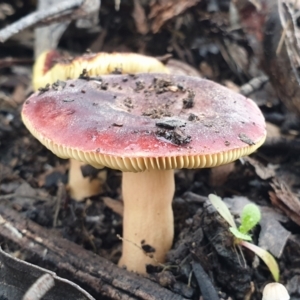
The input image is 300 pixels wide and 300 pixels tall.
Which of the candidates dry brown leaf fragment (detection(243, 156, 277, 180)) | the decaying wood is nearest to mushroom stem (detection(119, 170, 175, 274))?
the decaying wood

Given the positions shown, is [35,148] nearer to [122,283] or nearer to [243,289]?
[122,283]

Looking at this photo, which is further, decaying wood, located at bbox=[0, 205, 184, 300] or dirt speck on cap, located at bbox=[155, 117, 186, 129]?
decaying wood, located at bbox=[0, 205, 184, 300]

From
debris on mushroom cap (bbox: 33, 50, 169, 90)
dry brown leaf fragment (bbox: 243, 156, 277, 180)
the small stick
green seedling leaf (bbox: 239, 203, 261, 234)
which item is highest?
debris on mushroom cap (bbox: 33, 50, 169, 90)

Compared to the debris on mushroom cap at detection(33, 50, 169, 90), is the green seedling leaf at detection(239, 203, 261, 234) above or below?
below

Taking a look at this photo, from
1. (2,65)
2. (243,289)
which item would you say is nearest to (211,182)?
(243,289)

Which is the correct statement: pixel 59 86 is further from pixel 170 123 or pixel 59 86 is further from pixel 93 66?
pixel 170 123

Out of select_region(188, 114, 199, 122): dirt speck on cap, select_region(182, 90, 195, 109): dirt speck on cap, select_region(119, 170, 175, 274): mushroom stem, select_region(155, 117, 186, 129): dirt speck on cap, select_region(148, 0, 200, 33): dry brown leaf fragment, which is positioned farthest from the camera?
select_region(148, 0, 200, 33): dry brown leaf fragment

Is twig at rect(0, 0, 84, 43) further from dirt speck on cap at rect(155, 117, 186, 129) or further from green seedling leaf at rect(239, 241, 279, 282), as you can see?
green seedling leaf at rect(239, 241, 279, 282)

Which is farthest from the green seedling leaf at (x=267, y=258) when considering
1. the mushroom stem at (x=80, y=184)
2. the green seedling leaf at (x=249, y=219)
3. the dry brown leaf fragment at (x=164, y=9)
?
the dry brown leaf fragment at (x=164, y=9)

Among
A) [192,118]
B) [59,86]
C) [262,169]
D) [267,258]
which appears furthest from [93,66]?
[267,258]
